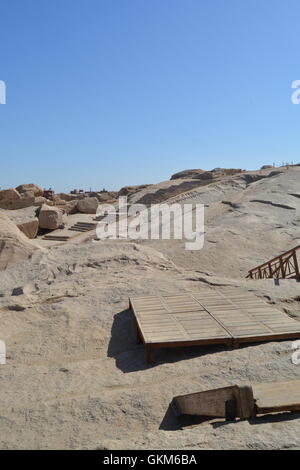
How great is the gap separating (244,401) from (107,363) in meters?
1.96

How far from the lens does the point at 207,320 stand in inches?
193

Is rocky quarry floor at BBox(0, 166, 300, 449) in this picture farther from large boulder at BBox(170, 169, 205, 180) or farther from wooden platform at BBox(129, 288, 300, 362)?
large boulder at BBox(170, 169, 205, 180)

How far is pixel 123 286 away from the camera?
6.74 m

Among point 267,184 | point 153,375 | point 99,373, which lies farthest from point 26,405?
point 267,184

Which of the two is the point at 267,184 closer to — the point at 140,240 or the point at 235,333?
the point at 140,240

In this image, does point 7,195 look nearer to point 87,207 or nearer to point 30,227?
point 87,207

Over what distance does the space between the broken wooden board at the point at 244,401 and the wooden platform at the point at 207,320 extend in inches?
43.1

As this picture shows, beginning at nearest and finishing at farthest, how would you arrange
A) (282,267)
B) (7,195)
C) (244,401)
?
1. (244,401)
2. (282,267)
3. (7,195)

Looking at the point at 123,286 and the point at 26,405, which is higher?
the point at 123,286

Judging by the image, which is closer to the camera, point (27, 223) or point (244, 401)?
point (244, 401)

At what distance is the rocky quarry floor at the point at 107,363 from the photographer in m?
3.00

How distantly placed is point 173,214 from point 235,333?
11638mm

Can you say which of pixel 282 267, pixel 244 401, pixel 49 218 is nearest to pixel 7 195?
pixel 49 218

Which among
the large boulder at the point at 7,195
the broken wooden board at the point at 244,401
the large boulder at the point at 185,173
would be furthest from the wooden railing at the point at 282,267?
the large boulder at the point at 185,173
